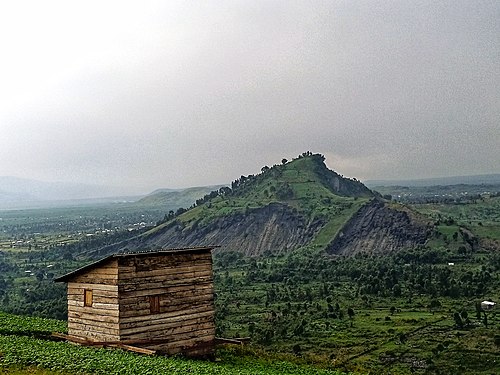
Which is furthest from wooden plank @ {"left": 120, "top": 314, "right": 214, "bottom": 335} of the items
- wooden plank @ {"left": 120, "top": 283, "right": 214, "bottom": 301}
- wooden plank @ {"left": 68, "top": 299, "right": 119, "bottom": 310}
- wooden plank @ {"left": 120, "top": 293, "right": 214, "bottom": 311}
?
wooden plank @ {"left": 120, "top": 283, "right": 214, "bottom": 301}

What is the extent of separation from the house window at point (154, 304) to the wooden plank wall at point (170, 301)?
10 cm

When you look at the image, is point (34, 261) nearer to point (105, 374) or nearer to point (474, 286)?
point (474, 286)

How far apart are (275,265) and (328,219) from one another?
135ft

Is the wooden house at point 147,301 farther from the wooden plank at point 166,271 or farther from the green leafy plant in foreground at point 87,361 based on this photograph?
the green leafy plant in foreground at point 87,361

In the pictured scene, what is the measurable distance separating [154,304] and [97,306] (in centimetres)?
241

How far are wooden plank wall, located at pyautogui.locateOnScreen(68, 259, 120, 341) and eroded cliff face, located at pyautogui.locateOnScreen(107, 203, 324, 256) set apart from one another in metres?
151

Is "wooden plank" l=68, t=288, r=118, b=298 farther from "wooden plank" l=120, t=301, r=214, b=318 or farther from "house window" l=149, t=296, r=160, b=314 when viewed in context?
"house window" l=149, t=296, r=160, b=314

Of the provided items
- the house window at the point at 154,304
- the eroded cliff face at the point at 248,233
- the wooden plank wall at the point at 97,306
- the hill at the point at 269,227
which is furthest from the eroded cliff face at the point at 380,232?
the house window at the point at 154,304

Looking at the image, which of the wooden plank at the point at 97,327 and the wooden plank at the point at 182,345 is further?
the wooden plank at the point at 182,345

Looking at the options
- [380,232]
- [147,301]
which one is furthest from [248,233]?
[147,301]

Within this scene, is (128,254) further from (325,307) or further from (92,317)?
(325,307)

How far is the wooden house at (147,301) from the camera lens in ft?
82.1

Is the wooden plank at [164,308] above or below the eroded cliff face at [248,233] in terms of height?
above

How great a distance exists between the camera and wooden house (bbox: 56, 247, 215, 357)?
25.0 metres
